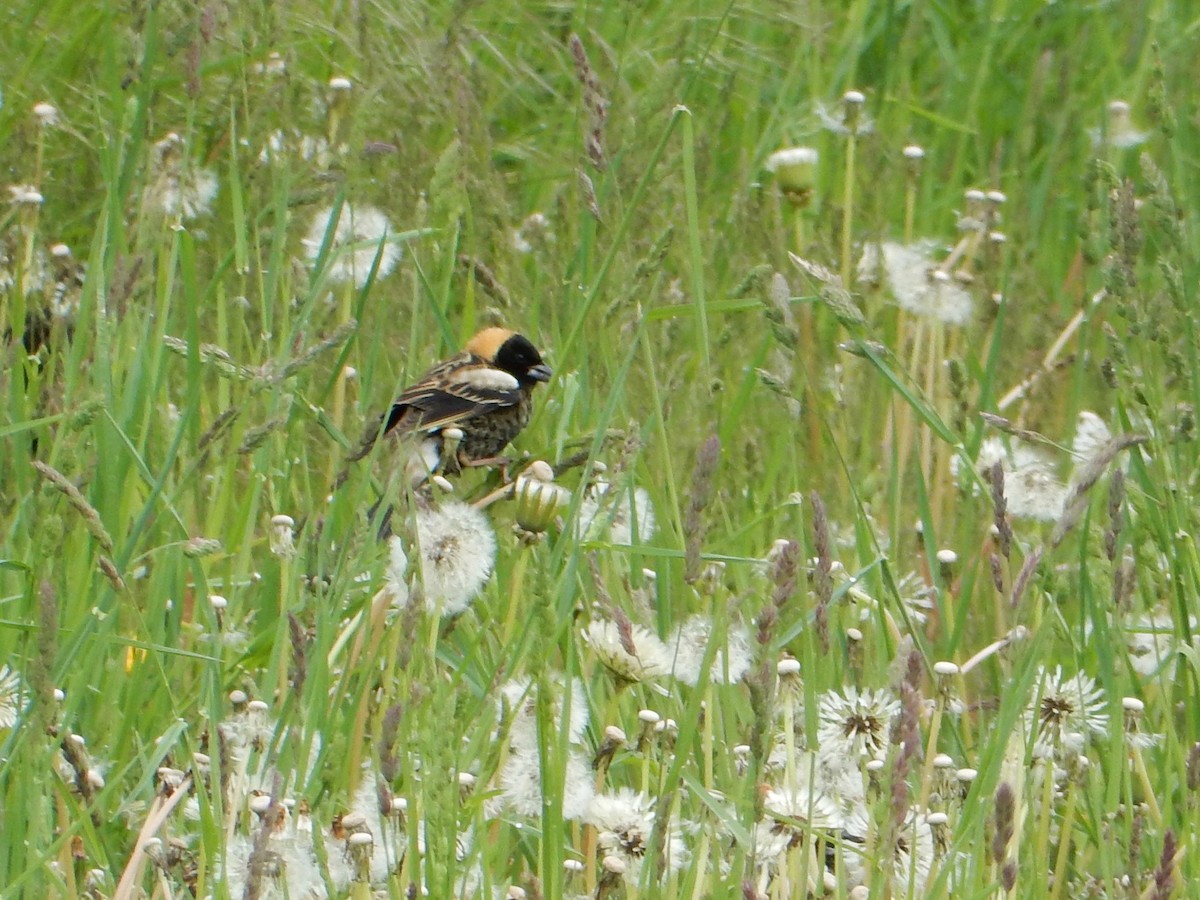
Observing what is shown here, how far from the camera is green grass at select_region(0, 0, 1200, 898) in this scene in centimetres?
Answer: 196

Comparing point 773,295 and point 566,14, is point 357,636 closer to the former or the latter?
point 773,295

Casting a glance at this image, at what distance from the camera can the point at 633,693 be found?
271 centimetres

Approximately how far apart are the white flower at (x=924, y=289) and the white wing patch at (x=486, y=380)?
1.07 metres

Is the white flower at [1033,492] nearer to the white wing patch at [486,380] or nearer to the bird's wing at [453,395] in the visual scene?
the white wing patch at [486,380]

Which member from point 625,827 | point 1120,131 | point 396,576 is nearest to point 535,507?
point 396,576

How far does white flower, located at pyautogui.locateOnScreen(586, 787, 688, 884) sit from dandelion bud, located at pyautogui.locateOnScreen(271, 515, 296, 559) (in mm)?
472

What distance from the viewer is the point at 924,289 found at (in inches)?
163

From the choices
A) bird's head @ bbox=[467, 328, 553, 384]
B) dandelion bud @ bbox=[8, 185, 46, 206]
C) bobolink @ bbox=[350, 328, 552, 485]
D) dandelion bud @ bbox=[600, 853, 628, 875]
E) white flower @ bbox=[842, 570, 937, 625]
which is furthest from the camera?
bird's head @ bbox=[467, 328, 553, 384]

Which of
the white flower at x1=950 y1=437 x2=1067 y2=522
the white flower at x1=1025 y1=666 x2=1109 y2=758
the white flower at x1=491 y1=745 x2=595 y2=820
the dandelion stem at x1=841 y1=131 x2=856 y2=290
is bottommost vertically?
the white flower at x1=491 y1=745 x2=595 y2=820

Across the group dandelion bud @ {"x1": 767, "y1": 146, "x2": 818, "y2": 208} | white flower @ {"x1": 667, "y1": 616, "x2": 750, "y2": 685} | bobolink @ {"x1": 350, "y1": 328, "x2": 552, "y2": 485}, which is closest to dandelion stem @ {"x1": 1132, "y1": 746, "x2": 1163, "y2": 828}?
white flower @ {"x1": 667, "y1": 616, "x2": 750, "y2": 685}

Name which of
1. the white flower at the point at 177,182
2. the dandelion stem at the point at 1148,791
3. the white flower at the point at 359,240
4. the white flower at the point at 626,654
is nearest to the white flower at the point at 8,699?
the white flower at the point at 626,654

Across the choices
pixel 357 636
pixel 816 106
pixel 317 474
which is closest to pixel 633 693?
pixel 357 636

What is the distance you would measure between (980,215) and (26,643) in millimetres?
2982

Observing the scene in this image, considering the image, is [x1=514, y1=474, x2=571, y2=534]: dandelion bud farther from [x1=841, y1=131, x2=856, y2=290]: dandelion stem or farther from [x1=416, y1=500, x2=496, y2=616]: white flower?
[x1=841, y1=131, x2=856, y2=290]: dandelion stem
